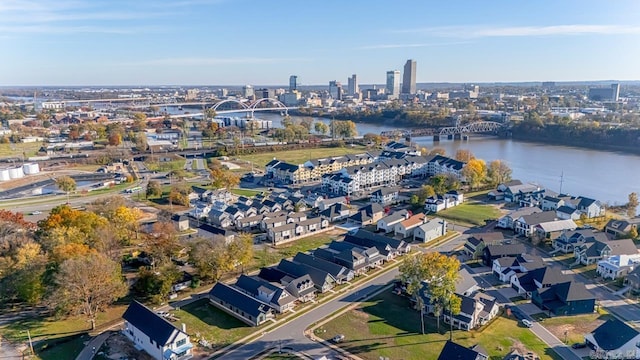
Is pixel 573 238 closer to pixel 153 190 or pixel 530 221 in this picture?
pixel 530 221

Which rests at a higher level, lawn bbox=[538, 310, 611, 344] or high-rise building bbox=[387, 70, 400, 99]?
high-rise building bbox=[387, 70, 400, 99]

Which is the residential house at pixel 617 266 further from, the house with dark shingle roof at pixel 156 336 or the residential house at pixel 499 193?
the house with dark shingle roof at pixel 156 336

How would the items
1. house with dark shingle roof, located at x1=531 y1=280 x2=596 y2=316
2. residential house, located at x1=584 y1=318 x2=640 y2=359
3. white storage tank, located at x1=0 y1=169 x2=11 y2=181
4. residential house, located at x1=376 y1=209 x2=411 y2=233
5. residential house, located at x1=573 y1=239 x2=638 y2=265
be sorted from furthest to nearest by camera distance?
white storage tank, located at x1=0 y1=169 x2=11 y2=181
residential house, located at x1=376 y1=209 x2=411 y2=233
residential house, located at x1=573 y1=239 x2=638 y2=265
house with dark shingle roof, located at x1=531 y1=280 x2=596 y2=316
residential house, located at x1=584 y1=318 x2=640 y2=359

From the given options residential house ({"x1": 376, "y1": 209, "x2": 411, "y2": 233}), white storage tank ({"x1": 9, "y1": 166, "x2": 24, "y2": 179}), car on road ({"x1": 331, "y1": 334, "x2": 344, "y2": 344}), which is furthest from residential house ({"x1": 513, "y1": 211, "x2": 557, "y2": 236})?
white storage tank ({"x1": 9, "y1": 166, "x2": 24, "y2": 179})

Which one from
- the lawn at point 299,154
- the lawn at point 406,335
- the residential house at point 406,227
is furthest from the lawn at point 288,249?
the lawn at point 299,154

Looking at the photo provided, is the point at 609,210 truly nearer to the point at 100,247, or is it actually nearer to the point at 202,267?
the point at 202,267

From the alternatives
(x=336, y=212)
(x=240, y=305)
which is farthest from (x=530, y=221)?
(x=240, y=305)

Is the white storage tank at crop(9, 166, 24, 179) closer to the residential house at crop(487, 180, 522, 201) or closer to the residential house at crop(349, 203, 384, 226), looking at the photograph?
the residential house at crop(349, 203, 384, 226)
